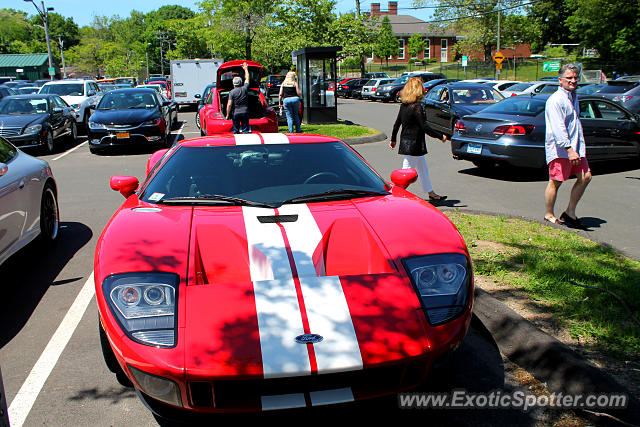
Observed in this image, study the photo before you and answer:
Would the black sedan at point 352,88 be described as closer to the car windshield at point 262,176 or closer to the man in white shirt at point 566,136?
the man in white shirt at point 566,136

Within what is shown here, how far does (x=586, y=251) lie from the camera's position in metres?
5.56

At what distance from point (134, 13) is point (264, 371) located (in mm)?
150229

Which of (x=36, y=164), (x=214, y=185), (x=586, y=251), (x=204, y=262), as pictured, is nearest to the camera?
(x=204, y=262)

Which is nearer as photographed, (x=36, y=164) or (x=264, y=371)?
(x=264, y=371)

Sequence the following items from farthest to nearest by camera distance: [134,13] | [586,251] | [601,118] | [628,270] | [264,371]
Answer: [134,13] → [601,118] → [586,251] → [628,270] → [264,371]

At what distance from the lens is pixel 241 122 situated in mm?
13367

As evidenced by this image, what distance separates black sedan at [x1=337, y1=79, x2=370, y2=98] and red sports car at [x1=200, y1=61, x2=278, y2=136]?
25.3 meters

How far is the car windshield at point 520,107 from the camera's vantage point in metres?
10.4

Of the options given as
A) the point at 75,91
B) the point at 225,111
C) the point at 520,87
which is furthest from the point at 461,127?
the point at 75,91

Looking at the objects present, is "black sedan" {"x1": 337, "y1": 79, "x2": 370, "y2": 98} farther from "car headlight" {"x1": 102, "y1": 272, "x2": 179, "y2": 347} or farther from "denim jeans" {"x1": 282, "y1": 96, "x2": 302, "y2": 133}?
"car headlight" {"x1": 102, "y1": 272, "x2": 179, "y2": 347}

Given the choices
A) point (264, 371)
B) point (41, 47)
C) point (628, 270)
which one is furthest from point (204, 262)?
point (41, 47)

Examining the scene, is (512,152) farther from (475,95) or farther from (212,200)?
(212,200)

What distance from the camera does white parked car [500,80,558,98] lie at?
816 inches

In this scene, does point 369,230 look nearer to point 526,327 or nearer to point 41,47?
point 526,327
